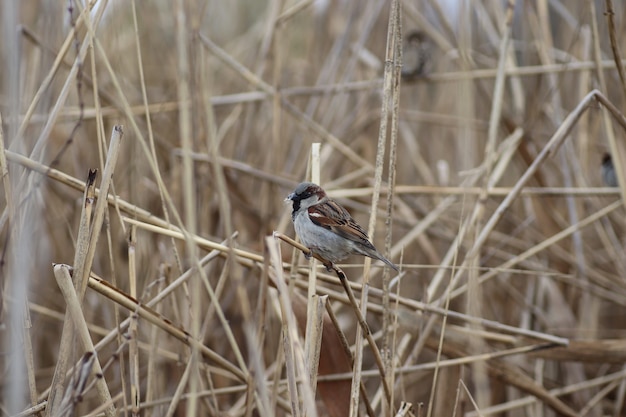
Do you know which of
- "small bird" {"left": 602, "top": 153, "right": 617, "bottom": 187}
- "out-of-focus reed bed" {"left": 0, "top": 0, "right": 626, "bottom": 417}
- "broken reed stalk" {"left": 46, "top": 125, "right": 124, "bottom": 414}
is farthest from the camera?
"small bird" {"left": 602, "top": 153, "right": 617, "bottom": 187}

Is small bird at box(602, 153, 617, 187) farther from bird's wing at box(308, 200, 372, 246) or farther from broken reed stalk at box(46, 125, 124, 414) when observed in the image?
broken reed stalk at box(46, 125, 124, 414)

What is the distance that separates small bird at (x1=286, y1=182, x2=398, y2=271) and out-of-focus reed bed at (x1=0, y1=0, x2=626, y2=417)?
73 millimetres

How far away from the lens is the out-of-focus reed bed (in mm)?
1948

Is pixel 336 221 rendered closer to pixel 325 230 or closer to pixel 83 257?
pixel 325 230

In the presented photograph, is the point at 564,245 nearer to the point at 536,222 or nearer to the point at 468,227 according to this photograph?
the point at 536,222

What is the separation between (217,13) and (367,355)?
2.56 m

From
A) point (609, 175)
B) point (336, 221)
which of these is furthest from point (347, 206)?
point (336, 221)

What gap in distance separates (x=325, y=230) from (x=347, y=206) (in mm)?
1388

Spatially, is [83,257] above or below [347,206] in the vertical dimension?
above

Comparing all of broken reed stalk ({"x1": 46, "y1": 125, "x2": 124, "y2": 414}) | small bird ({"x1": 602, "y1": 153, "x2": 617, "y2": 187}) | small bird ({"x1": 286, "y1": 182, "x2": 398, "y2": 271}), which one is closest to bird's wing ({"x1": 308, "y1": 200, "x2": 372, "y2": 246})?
small bird ({"x1": 286, "y1": 182, "x2": 398, "y2": 271})

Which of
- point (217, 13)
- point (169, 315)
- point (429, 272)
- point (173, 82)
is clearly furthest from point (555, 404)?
point (217, 13)

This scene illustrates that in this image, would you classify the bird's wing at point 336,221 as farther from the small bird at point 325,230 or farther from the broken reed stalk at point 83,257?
the broken reed stalk at point 83,257

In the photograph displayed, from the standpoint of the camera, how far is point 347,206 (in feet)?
11.2

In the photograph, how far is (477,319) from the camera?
1784 mm
